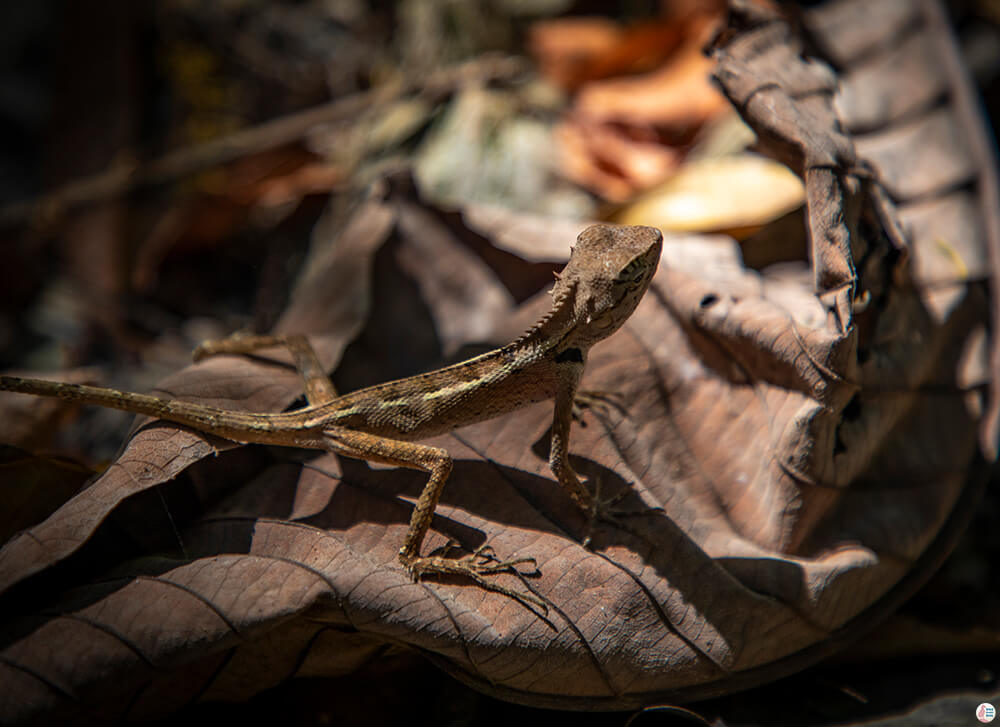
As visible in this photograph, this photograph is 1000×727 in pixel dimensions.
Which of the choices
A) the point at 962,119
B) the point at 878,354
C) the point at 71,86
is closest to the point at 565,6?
the point at 962,119

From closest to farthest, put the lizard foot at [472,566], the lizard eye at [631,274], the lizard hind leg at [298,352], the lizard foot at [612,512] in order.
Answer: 1. the lizard foot at [472,566]
2. the lizard foot at [612,512]
3. the lizard eye at [631,274]
4. the lizard hind leg at [298,352]

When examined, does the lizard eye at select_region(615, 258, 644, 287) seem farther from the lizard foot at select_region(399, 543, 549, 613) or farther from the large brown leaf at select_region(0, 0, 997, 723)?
the lizard foot at select_region(399, 543, 549, 613)

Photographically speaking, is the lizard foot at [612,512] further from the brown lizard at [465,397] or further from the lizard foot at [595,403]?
the lizard foot at [595,403]

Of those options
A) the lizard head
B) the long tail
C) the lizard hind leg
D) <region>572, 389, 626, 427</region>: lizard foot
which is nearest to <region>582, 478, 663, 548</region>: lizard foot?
<region>572, 389, 626, 427</region>: lizard foot

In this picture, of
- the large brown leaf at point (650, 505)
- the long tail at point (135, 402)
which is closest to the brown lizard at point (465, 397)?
the long tail at point (135, 402)

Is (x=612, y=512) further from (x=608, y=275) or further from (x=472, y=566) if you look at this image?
(x=608, y=275)
